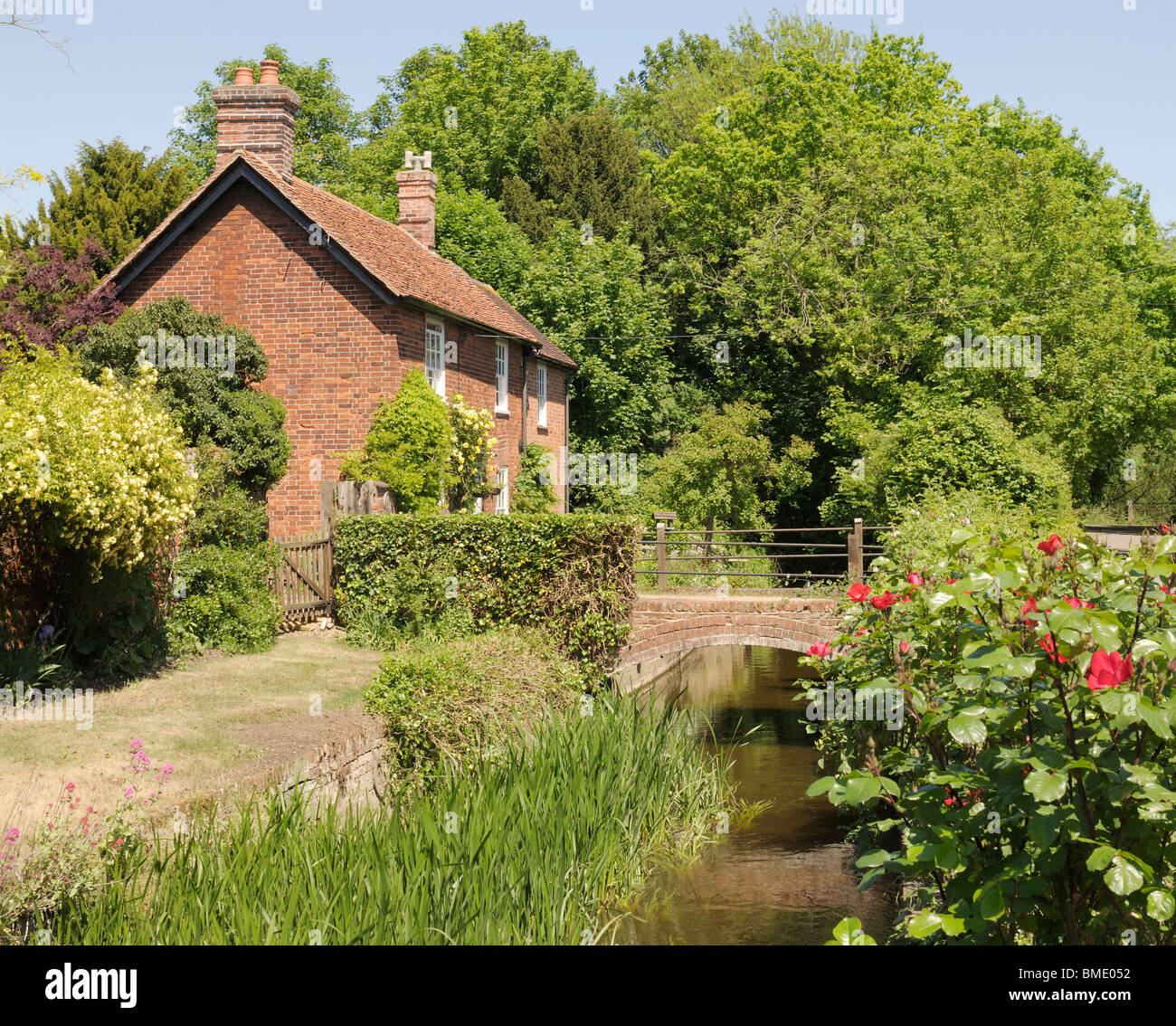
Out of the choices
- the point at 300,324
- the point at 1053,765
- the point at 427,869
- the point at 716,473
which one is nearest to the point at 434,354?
the point at 300,324

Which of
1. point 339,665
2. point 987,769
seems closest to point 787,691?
point 339,665

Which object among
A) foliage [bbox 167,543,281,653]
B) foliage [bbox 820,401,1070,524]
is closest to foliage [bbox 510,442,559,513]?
foliage [bbox 820,401,1070,524]

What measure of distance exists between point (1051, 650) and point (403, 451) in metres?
16.8

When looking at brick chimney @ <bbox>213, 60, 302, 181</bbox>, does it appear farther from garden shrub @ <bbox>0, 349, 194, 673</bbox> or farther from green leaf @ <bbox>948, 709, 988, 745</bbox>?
green leaf @ <bbox>948, 709, 988, 745</bbox>

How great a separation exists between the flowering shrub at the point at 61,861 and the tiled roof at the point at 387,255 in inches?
538

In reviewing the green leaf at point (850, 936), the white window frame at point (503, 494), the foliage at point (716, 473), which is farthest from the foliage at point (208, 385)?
the green leaf at point (850, 936)

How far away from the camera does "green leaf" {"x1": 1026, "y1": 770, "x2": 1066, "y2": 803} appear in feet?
11.3

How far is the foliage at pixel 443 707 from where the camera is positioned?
1180cm

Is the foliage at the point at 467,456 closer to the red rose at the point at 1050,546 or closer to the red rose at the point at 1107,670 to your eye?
the red rose at the point at 1050,546

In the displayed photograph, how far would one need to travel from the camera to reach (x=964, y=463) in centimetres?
2242

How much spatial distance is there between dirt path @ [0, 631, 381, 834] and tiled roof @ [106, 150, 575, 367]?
8468 millimetres

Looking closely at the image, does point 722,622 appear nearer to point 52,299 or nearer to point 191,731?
point 191,731
